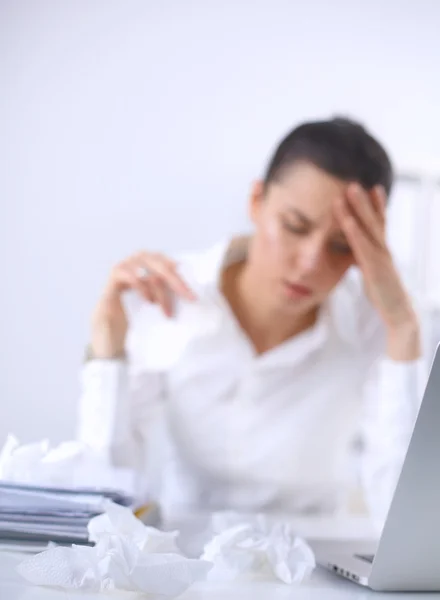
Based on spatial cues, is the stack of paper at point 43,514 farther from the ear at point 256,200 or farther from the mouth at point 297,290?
the ear at point 256,200

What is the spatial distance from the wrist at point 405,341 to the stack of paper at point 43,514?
3.20 ft

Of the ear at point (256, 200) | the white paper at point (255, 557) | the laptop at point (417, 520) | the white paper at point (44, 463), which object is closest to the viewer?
the laptop at point (417, 520)

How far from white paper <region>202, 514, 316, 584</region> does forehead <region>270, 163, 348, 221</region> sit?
3.24 feet

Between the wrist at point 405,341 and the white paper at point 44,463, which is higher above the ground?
the wrist at point 405,341

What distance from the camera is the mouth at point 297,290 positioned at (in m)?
1.76

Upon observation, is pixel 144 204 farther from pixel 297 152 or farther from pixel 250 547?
pixel 250 547

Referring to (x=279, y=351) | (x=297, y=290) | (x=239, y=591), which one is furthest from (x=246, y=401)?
(x=239, y=591)

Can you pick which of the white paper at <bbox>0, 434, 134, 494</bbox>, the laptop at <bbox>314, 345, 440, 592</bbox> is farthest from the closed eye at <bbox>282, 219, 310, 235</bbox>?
the laptop at <bbox>314, 345, 440, 592</bbox>

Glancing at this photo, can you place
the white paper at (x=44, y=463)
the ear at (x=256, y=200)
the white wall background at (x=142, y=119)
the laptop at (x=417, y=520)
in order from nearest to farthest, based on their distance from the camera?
the laptop at (x=417, y=520)
the white paper at (x=44, y=463)
the ear at (x=256, y=200)
the white wall background at (x=142, y=119)

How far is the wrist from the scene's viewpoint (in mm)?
1694

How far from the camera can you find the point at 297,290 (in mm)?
1765

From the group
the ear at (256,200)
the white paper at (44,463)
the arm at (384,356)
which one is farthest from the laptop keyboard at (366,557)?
the ear at (256,200)

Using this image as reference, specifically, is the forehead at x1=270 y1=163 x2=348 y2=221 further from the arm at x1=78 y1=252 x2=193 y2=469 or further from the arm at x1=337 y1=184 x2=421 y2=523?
the arm at x1=78 y1=252 x2=193 y2=469

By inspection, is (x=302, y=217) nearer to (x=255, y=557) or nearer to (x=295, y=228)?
(x=295, y=228)
